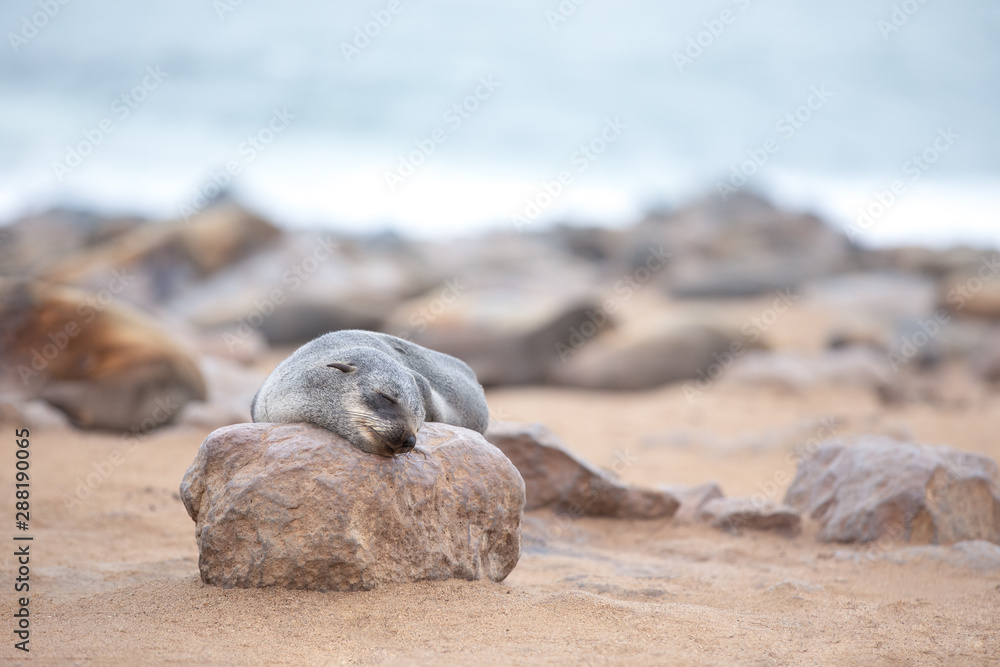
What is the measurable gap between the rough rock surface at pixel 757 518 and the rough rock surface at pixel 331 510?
2.47 metres

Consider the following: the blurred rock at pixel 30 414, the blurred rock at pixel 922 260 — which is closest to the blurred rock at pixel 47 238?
the blurred rock at pixel 30 414

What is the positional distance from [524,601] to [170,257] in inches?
682

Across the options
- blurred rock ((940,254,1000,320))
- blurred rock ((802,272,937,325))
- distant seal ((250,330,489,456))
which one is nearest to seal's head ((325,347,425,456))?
distant seal ((250,330,489,456))

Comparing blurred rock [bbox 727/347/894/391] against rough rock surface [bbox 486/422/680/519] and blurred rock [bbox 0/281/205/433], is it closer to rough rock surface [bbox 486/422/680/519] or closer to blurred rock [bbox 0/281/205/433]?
rough rock surface [bbox 486/422/680/519]

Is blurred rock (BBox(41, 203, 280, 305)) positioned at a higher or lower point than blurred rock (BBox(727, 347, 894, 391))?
lower

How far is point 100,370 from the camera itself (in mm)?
8586

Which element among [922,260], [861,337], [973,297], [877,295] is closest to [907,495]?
[861,337]

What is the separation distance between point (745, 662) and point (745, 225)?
31.0m

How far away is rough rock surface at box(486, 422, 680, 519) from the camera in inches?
247

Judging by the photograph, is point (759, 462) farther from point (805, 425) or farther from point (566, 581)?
point (566, 581)

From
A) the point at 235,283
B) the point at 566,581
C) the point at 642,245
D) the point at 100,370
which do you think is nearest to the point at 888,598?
the point at 566,581

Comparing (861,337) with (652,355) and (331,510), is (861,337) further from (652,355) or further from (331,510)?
(331,510)

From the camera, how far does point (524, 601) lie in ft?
12.6

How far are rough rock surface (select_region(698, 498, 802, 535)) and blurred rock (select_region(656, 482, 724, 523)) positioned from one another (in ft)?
0.61
